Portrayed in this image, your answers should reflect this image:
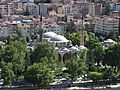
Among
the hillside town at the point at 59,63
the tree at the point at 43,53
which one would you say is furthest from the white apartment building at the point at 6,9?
the tree at the point at 43,53

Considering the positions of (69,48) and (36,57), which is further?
(69,48)

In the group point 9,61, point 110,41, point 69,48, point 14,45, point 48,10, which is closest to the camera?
point 9,61

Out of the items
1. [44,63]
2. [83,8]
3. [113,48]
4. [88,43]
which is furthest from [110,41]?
[83,8]

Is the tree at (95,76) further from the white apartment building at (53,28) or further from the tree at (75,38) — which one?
the white apartment building at (53,28)

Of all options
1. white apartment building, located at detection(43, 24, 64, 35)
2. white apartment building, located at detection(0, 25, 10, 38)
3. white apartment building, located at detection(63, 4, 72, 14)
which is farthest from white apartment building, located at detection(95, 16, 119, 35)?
white apartment building, located at detection(63, 4, 72, 14)

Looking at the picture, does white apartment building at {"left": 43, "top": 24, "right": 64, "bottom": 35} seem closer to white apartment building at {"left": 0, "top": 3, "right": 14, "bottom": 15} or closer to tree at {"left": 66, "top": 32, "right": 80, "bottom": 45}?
tree at {"left": 66, "top": 32, "right": 80, "bottom": 45}

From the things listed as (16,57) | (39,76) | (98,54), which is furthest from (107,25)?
(39,76)

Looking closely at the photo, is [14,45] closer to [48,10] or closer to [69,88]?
[69,88]
